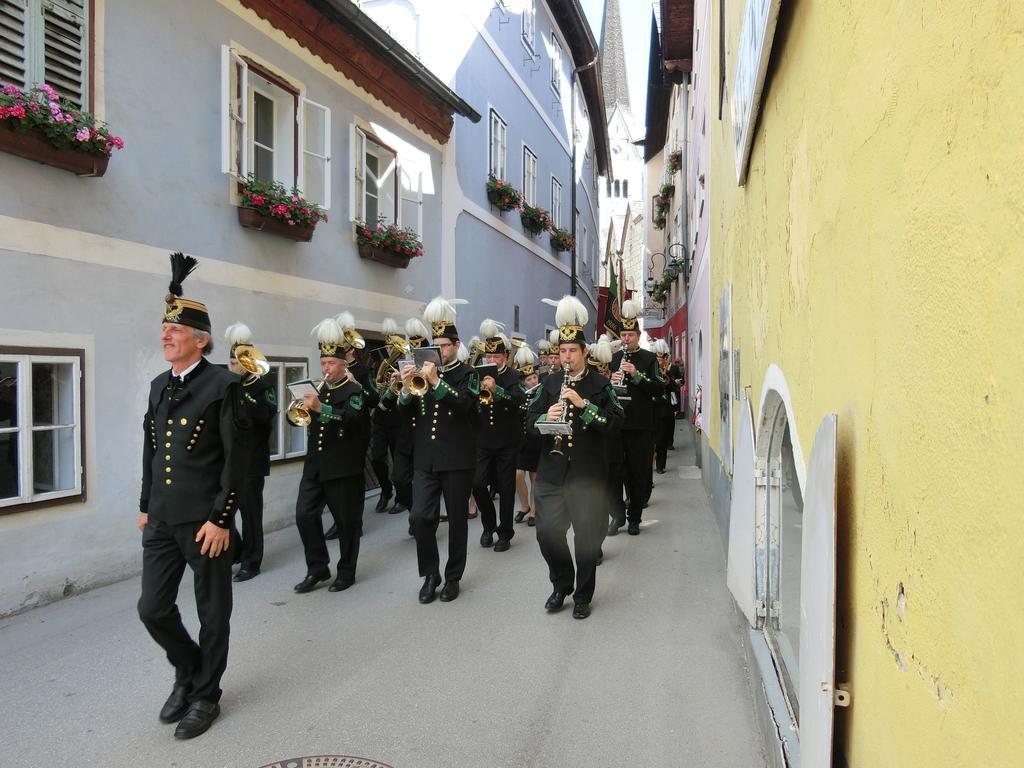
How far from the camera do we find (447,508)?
603 cm

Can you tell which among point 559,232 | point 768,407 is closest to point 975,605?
point 768,407

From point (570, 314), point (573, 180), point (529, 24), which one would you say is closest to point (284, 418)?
point (570, 314)

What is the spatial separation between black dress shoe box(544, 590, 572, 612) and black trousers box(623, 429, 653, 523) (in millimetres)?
2741

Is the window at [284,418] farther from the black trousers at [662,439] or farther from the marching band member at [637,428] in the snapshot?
the black trousers at [662,439]

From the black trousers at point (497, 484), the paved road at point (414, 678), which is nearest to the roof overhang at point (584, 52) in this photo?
the black trousers at point (497, 484)

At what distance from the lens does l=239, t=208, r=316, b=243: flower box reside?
830cm

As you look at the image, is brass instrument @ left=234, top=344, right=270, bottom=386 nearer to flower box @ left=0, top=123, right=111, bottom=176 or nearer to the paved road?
the paved road

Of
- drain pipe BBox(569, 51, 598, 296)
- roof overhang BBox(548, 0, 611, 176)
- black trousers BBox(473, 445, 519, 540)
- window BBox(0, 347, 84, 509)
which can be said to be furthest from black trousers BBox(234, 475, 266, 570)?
roof overhang BBox(548, 0, 611, 176)

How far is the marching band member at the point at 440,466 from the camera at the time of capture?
19.4 feet

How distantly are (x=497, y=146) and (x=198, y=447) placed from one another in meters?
14.0

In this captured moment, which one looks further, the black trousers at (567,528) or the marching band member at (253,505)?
the marching band member at (253,505)

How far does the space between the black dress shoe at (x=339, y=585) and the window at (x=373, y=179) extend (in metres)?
5.60

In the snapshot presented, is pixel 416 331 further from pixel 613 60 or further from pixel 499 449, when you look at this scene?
pixel 613 60

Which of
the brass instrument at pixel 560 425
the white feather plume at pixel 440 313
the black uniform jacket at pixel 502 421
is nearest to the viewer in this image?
the brass instrument at pixel 560 425
